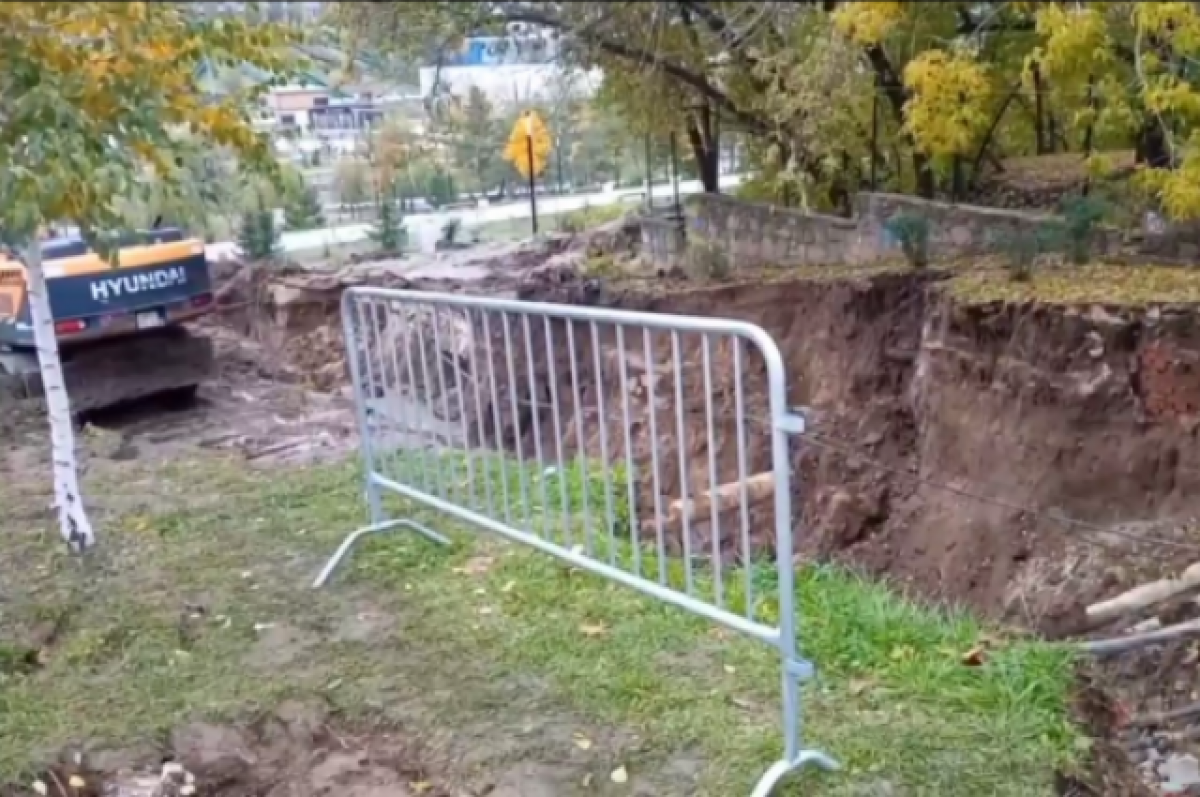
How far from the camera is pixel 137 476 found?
23.9ft

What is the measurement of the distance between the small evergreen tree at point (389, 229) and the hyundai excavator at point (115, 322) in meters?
8.57

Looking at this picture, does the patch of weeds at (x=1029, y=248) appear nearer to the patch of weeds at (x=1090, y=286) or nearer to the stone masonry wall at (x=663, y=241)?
the patch of weeds at (x=1090, y=286)

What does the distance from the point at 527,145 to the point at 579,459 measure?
1195 cm

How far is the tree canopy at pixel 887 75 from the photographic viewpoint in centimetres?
829

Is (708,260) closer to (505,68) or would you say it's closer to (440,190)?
(505,68)

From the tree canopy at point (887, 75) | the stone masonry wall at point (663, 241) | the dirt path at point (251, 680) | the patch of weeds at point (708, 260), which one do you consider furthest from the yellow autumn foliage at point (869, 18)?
the stone masonry wall at point (663, 241)

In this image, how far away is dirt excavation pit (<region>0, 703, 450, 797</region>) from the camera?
11.9ft

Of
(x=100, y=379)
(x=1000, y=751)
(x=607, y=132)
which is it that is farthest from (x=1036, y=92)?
(x=1000, y=751)

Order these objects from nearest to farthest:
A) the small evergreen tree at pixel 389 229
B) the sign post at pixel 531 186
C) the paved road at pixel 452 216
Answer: the sign post at pixel 531 186 → the paved road at pixel 452 216 → the small evergreen tree at pixel 389 229

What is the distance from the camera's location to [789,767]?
3254mm

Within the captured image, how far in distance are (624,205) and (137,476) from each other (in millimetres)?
13778

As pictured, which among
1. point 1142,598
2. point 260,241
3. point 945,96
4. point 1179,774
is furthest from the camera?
point 260,241

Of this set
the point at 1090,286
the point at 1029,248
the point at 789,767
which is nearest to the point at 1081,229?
the point at 1029,248

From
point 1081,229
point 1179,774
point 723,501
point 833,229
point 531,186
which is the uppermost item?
point 531,186
